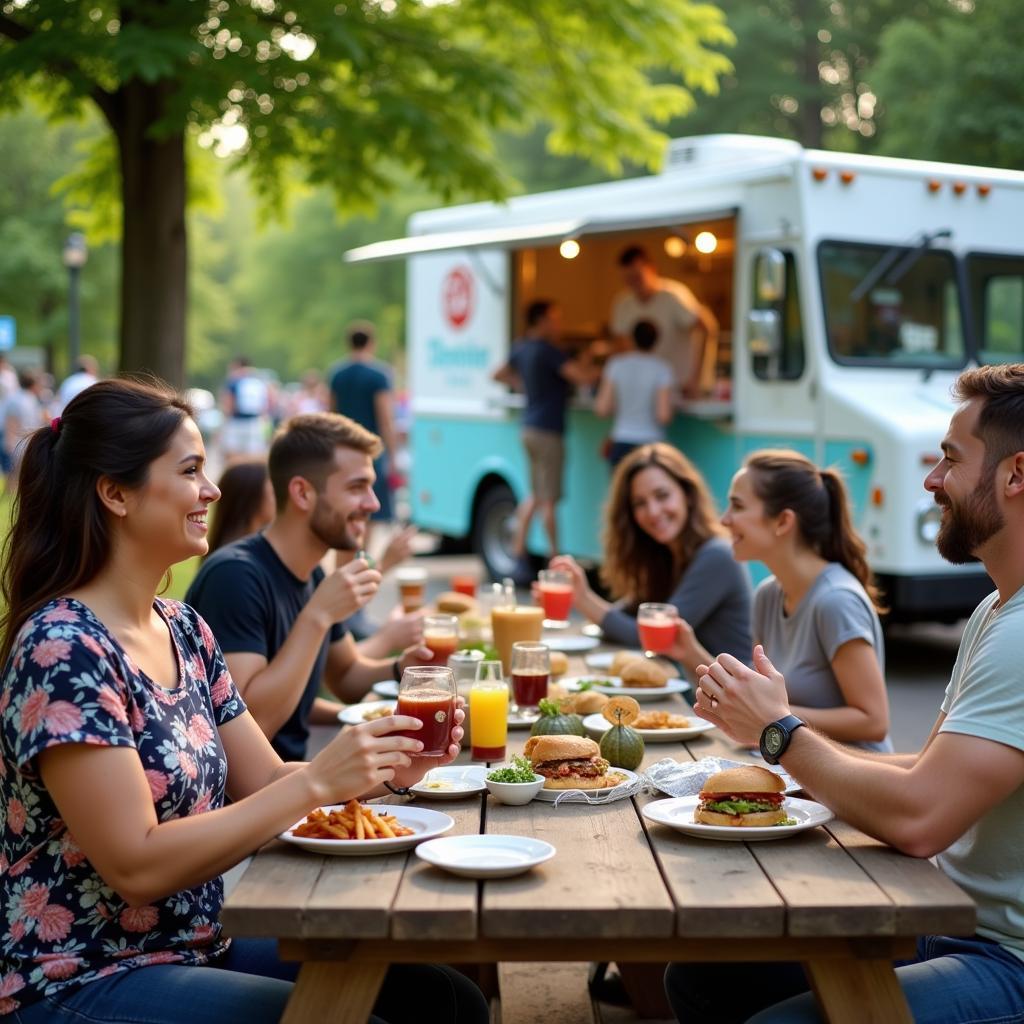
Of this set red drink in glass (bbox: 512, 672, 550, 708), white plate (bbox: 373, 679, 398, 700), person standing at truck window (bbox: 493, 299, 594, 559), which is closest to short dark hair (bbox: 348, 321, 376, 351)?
person standing at truck window (bbox: 493, 299, 594, 559)

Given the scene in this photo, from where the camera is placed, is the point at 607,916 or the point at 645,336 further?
the point at 645,336

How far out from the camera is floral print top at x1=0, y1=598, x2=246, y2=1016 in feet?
8.54

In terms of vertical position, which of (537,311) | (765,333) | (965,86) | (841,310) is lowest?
(765,333)

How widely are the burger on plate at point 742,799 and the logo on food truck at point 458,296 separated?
11131 millimetres

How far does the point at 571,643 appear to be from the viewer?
18.3ft

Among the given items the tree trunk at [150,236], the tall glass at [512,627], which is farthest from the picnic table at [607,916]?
the tree trunk at [150,236]

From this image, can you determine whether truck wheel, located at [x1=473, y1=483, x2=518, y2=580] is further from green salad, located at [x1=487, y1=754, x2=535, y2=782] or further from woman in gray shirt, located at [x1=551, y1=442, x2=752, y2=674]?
green salad, located at [x1=487, y1=754, x2=535, y2=782]

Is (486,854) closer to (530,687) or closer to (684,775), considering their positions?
(684,775)

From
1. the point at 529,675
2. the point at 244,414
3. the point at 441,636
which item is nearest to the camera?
the point at 529,675

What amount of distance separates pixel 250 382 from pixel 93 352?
27387 millimetres

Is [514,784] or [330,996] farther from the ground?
[514,784]

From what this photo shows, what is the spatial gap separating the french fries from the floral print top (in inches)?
8.7

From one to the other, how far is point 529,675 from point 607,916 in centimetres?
172

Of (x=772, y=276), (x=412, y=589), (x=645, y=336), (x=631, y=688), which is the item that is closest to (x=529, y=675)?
(x=631, y=688)
